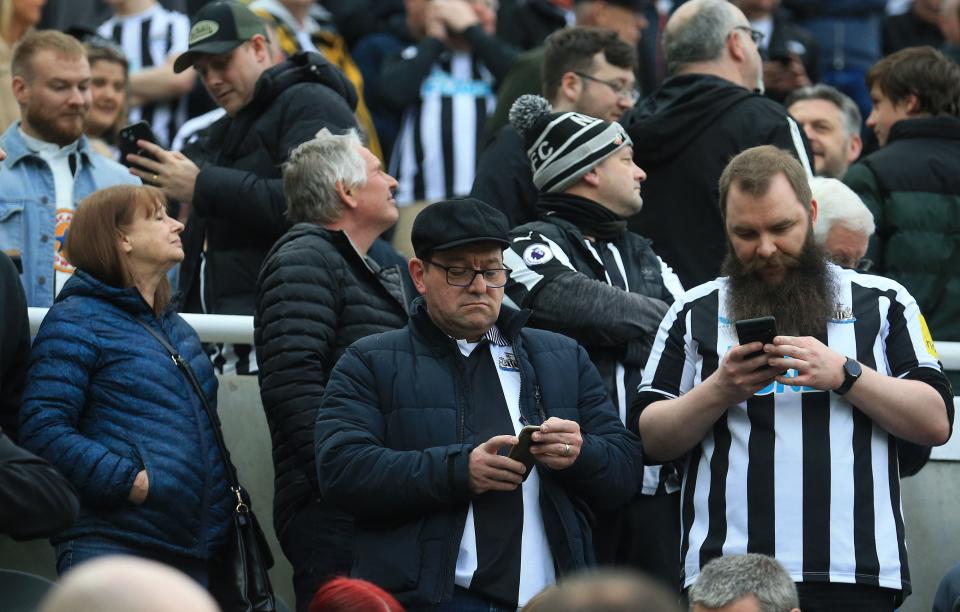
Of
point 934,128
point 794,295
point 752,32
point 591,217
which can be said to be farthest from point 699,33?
point 794,295

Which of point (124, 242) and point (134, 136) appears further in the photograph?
point (134, 136)

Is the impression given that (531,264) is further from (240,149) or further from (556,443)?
(240,149)

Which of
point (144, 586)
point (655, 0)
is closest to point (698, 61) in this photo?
point (655, 0)

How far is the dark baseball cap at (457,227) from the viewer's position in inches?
221

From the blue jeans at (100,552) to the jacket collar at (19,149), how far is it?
229 cm

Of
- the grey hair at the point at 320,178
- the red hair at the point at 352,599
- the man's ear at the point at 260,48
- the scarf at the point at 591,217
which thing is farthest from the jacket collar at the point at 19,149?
the red hair at the point at 352,599

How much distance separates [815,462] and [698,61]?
2.68 metres

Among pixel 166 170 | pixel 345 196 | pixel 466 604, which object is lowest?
pixel 466 604

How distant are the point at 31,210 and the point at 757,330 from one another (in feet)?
11.7

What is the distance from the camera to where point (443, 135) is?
10406 mm

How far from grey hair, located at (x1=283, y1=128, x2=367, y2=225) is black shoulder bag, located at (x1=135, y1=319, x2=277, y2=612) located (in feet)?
2.93

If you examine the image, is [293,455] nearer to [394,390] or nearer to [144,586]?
[394,390]

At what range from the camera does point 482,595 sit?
530 cm

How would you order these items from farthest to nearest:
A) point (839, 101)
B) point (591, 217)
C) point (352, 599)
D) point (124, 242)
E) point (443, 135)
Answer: point (443, 135)
point (839, 101)
point (591, 217)
point (124, 242)
point (352, 599)
